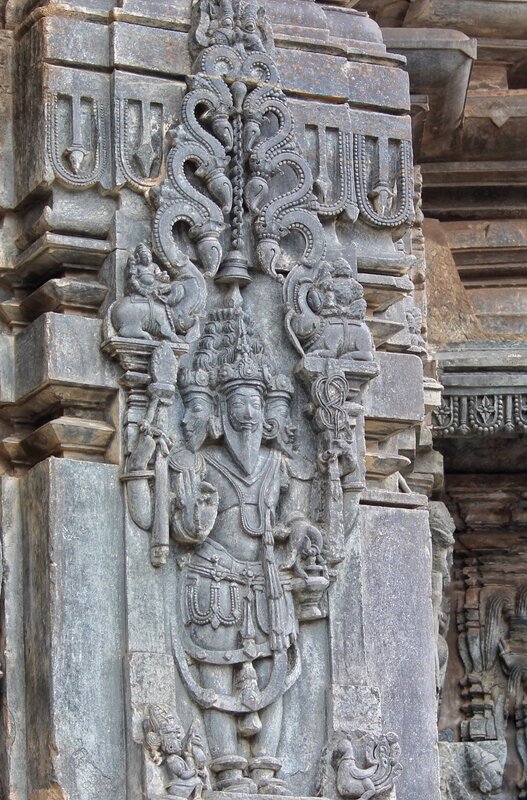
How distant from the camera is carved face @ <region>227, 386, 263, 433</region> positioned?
973 cm

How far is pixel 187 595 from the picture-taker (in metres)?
9.53

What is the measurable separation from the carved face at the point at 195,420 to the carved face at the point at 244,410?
3.5 inches

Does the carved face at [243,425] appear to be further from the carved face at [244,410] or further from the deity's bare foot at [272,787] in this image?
the deity's bare foot at [272,787]

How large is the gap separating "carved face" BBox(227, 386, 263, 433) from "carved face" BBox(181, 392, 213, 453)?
0.29 ft

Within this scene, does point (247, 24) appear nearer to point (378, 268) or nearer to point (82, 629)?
point (378, 268)

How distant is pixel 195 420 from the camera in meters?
9.70

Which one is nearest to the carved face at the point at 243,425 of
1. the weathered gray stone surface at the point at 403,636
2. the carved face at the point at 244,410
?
the carved face at the point at 244,410

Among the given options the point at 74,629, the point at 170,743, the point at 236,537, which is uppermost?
the point at 236,537

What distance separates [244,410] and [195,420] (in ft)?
0.61

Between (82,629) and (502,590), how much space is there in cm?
375

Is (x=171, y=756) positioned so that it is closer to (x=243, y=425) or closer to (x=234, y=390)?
(x=243, y=425)

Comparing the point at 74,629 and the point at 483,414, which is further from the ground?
the point at 483,414

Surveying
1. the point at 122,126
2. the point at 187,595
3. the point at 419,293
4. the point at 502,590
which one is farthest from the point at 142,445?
the point at 502,590

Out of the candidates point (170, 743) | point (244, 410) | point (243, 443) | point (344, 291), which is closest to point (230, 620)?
point (170, 743)
